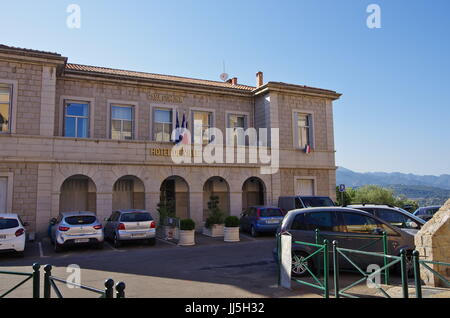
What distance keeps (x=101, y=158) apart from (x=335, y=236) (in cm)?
1325

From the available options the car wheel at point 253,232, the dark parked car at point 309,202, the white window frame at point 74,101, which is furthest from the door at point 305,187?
the white window frame at point 74,101

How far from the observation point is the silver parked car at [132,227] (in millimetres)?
14664

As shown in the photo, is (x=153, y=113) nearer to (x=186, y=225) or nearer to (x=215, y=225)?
(x=215, y=225)

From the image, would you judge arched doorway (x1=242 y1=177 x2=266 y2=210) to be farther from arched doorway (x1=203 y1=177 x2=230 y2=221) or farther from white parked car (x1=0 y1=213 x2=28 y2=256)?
white parked car (x1=0 y1=213 x2=28 y2=256)

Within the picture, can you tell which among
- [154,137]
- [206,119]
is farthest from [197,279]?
[206,119]

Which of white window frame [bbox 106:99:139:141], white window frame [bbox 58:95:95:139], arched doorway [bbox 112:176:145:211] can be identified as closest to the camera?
white window frame [bbox 58:95:95:139]

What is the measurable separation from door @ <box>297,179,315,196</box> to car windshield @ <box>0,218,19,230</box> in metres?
16.1

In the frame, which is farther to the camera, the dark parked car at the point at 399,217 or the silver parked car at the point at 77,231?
the silver parked car at the point at 77,231

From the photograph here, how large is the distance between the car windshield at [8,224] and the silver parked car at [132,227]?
3.64 metres

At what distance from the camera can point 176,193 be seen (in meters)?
22.7

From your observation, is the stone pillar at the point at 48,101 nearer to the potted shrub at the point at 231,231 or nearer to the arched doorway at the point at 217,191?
the potted shrub at the point at 231,231

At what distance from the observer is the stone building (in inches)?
682

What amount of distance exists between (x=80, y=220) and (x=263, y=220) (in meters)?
8.23

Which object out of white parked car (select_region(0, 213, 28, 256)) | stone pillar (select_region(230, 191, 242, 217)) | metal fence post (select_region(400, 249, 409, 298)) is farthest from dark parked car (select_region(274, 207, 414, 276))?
stone pillar (select_region(230, 191, 242, 217))
